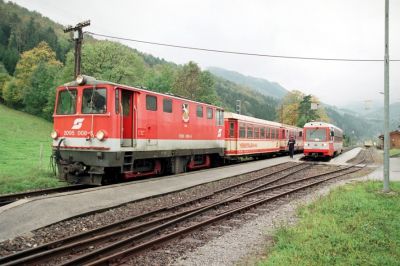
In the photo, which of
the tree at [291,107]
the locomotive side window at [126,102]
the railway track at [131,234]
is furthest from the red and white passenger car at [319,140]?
the tree at [291,107]

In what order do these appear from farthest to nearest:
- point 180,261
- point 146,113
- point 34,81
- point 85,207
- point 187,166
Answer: point 34,81 < point 187,166 < point 146,113 < point 85,207 < point 180,261

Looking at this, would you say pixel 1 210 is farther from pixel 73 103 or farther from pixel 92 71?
pixel 92 71

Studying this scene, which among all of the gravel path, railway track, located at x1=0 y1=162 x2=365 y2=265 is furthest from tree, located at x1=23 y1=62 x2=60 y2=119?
the gravel path

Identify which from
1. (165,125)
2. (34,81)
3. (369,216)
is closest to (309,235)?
(369,216)

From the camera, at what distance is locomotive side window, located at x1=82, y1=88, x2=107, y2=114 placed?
12.2 metres

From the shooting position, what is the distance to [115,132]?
39.5 ft

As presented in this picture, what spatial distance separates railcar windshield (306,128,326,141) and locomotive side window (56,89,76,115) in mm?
21481

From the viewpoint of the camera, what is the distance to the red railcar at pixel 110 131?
1203cm

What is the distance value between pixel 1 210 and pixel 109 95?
5.25 meters

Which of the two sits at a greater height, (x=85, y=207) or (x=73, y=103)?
(x=73, y=103)

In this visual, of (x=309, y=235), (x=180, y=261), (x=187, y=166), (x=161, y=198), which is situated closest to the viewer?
(x=180, y=261)

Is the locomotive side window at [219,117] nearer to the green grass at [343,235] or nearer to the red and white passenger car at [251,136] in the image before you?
the red and white passenger car at [251,136]

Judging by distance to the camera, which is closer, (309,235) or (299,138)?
(309,235)

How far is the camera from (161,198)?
11000 millimetres
